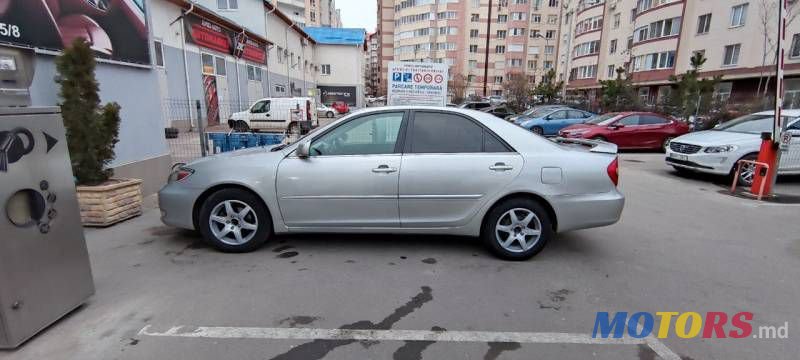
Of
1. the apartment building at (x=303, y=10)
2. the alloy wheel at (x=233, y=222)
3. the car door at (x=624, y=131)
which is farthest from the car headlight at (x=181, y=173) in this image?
the apartment building at (x=303, y=10)

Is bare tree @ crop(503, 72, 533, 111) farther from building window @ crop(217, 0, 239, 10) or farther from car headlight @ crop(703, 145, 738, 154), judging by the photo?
car headlight @ crop(703, 145, 738, 154)

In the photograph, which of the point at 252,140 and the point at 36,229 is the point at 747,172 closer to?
the point at 252,140

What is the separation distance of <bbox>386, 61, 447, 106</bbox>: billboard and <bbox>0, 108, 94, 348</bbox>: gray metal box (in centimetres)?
809

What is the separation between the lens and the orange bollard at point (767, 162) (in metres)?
6.56

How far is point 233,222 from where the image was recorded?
3.94 meters

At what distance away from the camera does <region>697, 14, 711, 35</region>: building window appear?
87.5 ft

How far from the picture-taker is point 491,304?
3086mm

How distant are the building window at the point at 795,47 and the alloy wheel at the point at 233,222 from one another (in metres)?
30.8

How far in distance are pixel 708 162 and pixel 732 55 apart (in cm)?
2488

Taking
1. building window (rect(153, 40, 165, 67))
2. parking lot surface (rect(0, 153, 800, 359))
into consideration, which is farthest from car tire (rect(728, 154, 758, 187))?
building window (rect(153, 40, 165, 67))

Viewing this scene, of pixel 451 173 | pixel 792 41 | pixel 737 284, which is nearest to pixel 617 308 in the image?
pixel 737 284

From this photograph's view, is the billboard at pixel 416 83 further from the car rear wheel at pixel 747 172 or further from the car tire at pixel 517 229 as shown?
the car tire at pixel 517 229

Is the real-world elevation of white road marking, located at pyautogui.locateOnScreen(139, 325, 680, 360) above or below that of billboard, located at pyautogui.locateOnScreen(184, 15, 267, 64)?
below

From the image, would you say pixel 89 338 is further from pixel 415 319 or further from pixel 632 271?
pixel 632 271
